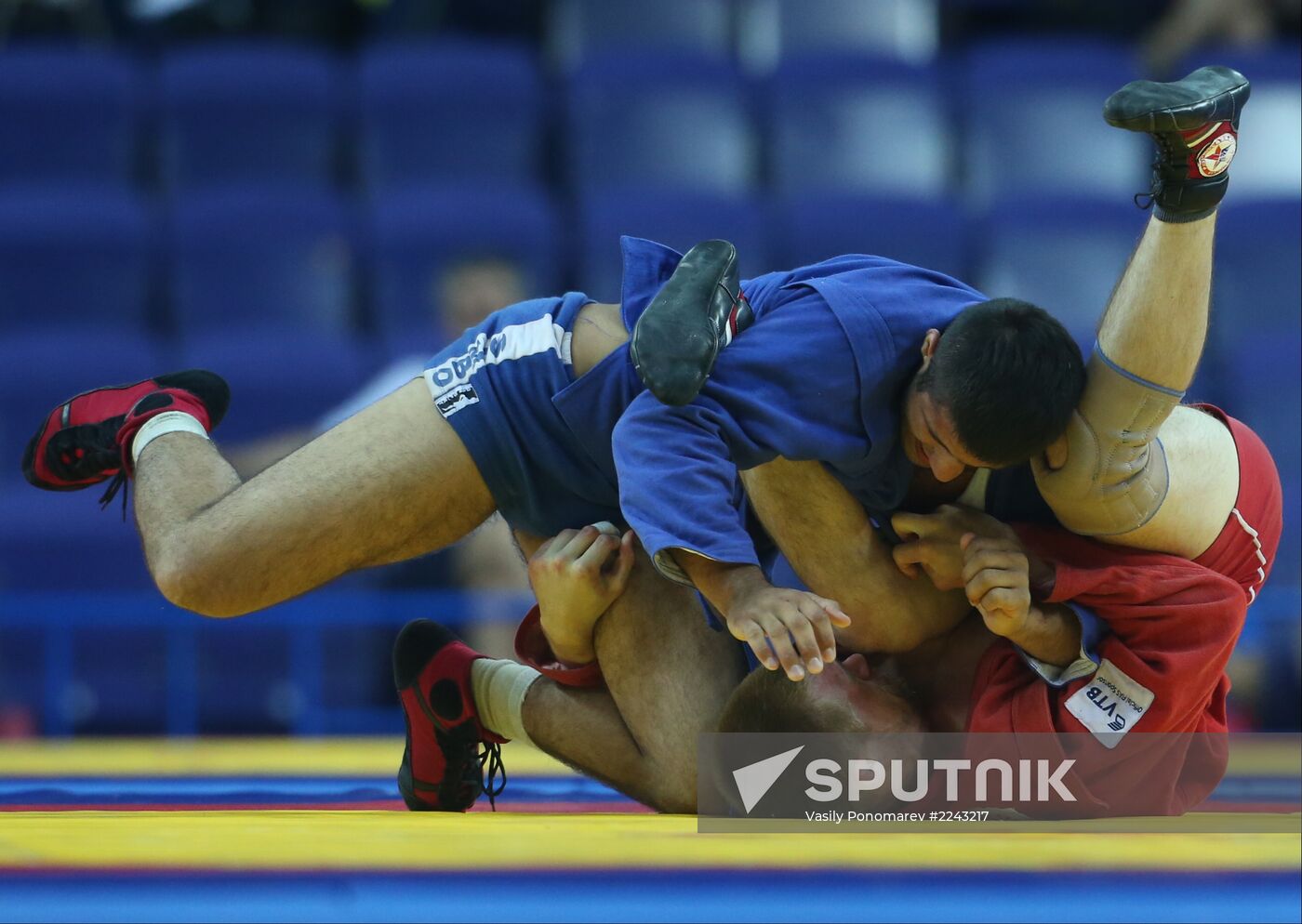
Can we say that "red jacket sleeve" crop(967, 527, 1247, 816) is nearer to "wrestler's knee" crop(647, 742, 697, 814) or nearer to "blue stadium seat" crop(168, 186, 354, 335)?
"wrestler's knee" crop(647, 742, 697, 814)

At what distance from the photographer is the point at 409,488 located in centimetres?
230

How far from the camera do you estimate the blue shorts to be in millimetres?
2254

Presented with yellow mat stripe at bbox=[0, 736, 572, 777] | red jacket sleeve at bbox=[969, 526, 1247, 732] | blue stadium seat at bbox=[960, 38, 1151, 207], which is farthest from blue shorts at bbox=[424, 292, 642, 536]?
blue stadium seat at bbox=[960, 38, 1151, 207]

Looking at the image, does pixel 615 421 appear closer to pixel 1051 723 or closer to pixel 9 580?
pixel 1051 723

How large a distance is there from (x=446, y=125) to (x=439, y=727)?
11.2 feet

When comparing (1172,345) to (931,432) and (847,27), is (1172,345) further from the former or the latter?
(847,27)

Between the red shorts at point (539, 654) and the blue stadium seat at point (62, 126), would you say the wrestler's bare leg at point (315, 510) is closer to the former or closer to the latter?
the red shorts at point (539, 654)

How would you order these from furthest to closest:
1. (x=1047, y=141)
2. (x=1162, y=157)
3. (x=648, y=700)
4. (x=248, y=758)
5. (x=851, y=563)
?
(x=1047, y=141)
(x=248, y=758)
(x=648, y=700)
(x=851, y=563)
(x=1162, y=157)

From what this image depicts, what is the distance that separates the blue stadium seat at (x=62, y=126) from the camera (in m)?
5.42

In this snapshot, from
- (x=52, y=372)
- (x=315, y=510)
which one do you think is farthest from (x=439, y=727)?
(x=52, y=372)

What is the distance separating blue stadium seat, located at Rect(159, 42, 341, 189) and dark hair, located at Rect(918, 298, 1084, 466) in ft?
12.8

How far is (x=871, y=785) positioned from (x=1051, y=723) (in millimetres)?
256

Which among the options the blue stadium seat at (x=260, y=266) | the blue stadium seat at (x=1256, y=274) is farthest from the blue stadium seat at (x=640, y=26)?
the blue stadium seat at (x=1256, y=274)

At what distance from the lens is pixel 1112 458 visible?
6.55 ft
